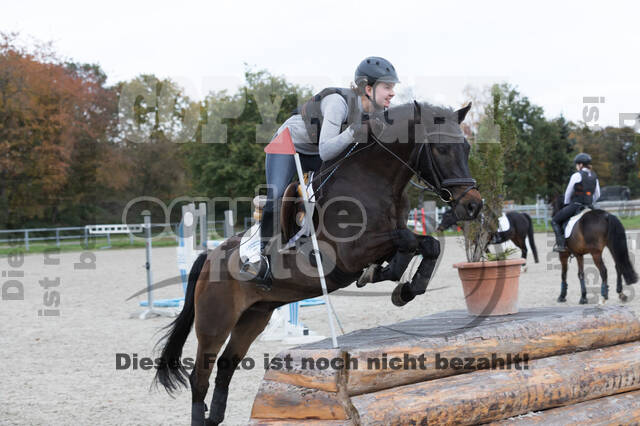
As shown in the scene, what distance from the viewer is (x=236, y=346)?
12.4ft

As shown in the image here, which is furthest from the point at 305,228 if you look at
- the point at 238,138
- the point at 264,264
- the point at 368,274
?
the point at 238,138

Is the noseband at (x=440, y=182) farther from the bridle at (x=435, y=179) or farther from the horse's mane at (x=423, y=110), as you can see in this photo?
the horse's mane at (x=423, y=110)

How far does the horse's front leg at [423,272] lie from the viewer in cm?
306

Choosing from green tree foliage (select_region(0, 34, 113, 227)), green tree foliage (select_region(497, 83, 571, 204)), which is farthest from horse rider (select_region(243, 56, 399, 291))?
green tree foliage (select_region(497, 83, 571, 204))

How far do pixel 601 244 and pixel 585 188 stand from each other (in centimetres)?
83

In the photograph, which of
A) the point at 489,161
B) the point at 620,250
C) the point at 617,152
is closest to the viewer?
the point at 489,161

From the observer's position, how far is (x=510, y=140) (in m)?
4.61

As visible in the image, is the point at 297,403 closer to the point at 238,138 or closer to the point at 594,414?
the point at 594,414

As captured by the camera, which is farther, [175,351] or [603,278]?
[603,278]

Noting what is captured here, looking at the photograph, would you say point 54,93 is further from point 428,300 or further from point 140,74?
point 428,300

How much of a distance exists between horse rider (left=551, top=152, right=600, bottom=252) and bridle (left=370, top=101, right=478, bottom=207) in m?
6.02

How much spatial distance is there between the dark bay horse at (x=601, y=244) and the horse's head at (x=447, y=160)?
5.98 metres

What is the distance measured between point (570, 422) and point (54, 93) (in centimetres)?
2936

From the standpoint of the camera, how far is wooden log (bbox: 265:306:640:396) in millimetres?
2527
